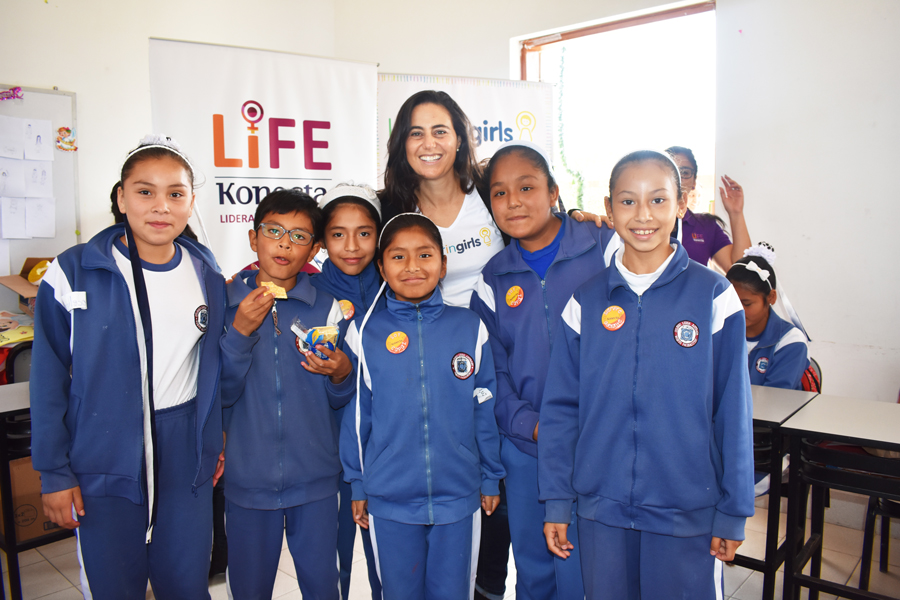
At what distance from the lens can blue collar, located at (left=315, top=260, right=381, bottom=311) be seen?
6.67 feet

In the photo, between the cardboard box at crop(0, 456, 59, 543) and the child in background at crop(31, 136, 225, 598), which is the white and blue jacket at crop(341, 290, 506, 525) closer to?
the child in background at crop(31, 136, 225, 598)

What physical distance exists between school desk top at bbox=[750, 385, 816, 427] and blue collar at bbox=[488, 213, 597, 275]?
94 centimetres

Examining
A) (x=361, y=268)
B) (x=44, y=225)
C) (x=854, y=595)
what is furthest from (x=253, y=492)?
(x=44, y=225)

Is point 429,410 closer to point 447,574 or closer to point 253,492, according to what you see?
point 447,574

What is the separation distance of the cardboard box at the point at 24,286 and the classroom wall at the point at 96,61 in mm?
98

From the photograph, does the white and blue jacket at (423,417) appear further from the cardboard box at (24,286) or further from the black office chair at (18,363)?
the cardboard box at (24,286)

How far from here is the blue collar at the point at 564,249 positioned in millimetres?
1794

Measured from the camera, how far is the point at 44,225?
3.68 metres

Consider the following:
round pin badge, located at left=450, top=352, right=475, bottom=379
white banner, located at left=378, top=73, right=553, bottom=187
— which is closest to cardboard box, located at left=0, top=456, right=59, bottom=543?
round pin badge, located at left=450, top=352, right=475, bottom=379

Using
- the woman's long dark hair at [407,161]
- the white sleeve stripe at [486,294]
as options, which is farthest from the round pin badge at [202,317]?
the white sleeve stripe at [486,294]

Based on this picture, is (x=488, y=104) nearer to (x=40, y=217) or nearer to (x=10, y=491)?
(x=40, y=217)

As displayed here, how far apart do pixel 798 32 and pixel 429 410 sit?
3360mm

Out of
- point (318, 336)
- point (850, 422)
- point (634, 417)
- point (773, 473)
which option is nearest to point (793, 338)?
point (850, 422)

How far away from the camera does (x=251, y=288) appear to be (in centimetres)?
187
